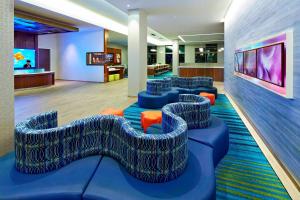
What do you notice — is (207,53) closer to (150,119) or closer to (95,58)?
(95,58)

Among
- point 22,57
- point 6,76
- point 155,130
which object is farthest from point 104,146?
point 22,57

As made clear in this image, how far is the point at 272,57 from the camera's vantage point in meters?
3.35

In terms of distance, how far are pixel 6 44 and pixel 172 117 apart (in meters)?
2.39

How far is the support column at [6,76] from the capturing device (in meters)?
2.91

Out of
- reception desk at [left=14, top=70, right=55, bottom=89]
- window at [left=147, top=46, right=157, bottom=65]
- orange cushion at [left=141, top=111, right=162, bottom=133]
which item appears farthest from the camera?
window at [left=147, top=46, right=157, bottom=65]

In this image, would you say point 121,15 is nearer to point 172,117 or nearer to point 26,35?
point 26,35

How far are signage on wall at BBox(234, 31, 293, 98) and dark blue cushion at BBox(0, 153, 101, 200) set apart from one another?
250 centimetres

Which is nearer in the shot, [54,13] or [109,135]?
[109,135]

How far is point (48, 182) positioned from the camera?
2.05 metres

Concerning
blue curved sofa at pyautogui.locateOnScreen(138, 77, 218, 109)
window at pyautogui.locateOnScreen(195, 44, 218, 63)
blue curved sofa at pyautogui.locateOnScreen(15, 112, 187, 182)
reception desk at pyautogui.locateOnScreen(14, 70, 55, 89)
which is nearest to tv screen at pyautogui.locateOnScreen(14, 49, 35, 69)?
reception desk at pyautogui.locateOnScreen(14, 70, 55, 89)

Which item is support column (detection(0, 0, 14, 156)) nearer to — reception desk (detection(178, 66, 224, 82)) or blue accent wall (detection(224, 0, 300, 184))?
blue accent wall (detection(224, 0, 300, 184))

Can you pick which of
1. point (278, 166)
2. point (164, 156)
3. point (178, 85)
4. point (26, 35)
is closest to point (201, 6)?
point (178, 85)

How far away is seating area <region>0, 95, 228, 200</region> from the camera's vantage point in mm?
1909

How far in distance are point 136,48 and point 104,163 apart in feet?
23.3
